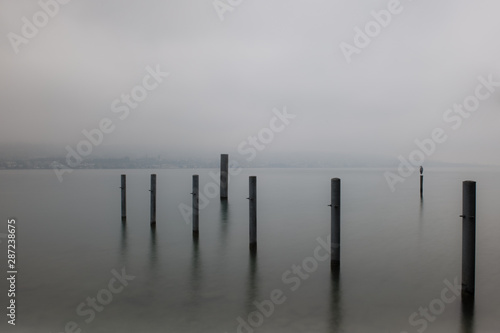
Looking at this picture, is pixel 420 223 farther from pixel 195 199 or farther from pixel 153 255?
pixel 153 255

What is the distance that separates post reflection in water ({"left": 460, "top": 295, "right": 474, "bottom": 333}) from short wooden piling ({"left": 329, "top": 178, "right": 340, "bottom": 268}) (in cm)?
237

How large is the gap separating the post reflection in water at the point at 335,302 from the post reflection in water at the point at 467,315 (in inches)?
62.4

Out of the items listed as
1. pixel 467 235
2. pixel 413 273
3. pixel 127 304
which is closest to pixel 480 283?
pixel 413 273

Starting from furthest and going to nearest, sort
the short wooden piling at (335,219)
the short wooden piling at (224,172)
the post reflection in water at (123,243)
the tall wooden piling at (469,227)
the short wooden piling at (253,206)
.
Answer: the short wooden piling at (224,172) → the post reflection in water at (123,243) → the short wooden piling at (253,206) → the short wooden piling at (335,219) → the tall wooden piling at (469,227)

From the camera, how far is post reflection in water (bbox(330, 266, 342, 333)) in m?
5.13

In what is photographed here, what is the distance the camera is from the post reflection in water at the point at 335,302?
5.13 metres

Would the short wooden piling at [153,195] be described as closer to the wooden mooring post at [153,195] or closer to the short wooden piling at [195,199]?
the wooden mooring post at [153,195]

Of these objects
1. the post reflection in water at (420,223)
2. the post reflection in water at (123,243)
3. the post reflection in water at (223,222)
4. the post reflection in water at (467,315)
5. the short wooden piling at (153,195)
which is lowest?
the post reflection in water at (420,223)

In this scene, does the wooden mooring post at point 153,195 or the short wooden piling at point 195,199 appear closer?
the short wooden piling at point 195,199

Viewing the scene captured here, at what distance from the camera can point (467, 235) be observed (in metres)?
5.63

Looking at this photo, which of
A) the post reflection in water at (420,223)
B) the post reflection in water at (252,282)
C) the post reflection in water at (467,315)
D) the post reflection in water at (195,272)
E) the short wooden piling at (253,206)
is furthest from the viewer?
the post reflection in water at (420,223)

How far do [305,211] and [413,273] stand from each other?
37.3 ft

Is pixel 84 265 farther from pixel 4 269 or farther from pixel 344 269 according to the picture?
pixel 344 269

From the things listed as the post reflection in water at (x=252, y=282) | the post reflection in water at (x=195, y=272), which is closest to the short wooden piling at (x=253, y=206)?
the post reflection in water at (x=252, y=282)
